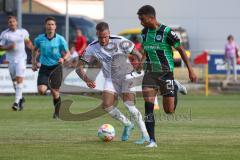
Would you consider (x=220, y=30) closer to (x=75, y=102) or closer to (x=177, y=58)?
(x=177, y=58)

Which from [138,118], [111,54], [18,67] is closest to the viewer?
[138,118]

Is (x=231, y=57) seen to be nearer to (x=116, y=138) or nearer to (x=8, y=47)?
(x=8, y=47)

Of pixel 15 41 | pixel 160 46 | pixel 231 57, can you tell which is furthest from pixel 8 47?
pixel 231 57

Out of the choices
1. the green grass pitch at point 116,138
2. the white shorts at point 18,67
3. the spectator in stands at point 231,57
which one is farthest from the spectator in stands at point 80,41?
the green grass pitch at point 116,138

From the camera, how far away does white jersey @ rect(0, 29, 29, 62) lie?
23.1 metres

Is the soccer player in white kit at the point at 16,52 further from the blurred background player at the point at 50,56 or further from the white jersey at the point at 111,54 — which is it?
the white jersey at the point at 111,54

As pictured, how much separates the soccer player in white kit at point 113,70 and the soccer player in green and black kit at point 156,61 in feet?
2.08

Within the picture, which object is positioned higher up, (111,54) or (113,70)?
(111,54)

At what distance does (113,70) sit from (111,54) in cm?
29

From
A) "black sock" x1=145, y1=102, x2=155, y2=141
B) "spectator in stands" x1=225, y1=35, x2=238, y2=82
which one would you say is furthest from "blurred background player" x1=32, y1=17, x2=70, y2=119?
"spectator in stands" x1=225, y1=35, x2=238, y2=82

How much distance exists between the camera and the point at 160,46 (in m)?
13.8

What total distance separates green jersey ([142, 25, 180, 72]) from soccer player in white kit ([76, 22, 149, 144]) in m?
0.83

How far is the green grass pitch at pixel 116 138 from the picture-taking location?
1220 cm

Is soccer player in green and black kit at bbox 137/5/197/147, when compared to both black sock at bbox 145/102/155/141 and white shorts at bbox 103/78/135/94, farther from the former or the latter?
white shorts at bbox 103/78/135/94
